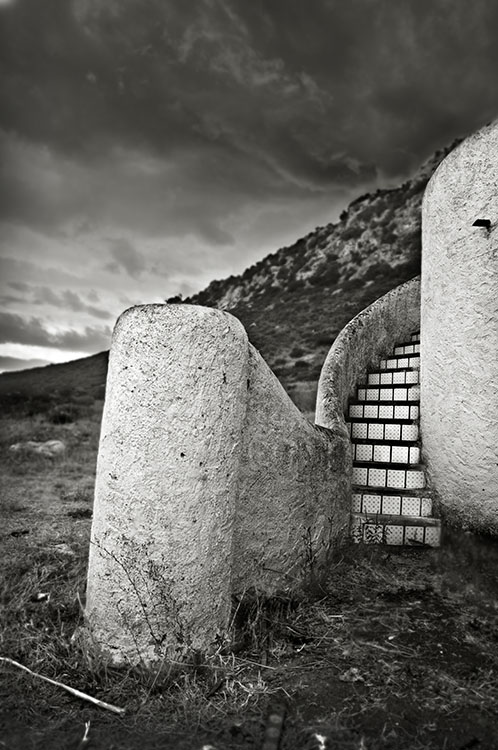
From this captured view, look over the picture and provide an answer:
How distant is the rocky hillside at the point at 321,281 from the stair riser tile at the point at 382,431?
8616 millimetres

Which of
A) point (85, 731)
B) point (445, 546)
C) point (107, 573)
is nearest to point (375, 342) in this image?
point (445, 546)

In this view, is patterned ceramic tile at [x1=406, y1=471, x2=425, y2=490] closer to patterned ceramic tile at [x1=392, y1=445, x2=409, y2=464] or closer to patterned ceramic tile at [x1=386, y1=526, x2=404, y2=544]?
patterned ceramic tile at [x1=392, y1=445, x2=409, y2=464]

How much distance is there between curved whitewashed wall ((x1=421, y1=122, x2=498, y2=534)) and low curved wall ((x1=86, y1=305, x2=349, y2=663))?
216 centimetres

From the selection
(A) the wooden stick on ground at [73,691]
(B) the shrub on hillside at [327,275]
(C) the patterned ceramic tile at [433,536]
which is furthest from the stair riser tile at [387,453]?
(B) the shrub on hillside at [327,275]

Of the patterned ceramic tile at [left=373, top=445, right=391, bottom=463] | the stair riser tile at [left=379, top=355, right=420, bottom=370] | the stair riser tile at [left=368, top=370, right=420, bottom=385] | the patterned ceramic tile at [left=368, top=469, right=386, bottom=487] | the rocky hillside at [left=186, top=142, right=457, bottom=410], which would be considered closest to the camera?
the patterned ceramic tile at [left=368, top=469, right=386, bottom=487]

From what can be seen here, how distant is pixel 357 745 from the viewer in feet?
6.28

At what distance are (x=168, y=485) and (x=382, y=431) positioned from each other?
120 inches

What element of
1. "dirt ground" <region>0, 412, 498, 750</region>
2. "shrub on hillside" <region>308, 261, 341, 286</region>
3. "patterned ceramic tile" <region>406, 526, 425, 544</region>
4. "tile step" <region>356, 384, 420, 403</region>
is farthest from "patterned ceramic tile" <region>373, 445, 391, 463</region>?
"shrub on hillside" <region>308, 261, 341, 286</region>

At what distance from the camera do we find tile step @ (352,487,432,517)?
4391 millimetres

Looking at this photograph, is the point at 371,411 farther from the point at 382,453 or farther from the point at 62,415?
the point at 62,415

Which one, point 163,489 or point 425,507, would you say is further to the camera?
point 425,507

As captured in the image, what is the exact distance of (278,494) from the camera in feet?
10.2

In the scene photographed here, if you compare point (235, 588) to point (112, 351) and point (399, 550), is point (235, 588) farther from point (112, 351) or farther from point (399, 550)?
point (399, 550)

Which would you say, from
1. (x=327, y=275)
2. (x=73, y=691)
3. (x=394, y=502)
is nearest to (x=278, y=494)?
(x=73, y=691)
